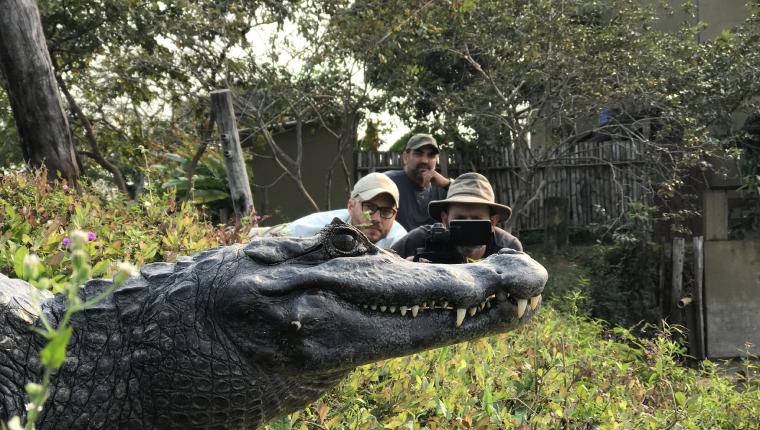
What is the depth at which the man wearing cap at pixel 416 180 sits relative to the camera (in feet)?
16.3

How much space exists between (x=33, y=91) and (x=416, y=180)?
280 cm

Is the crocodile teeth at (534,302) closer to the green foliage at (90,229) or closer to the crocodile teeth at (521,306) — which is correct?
the crocodile teeth at (521,306)

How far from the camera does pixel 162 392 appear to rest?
1634mm

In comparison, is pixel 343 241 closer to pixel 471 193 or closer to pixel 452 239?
pixel 452 239

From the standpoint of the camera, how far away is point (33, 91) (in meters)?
4.91

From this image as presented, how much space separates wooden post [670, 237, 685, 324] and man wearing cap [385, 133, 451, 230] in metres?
6.01

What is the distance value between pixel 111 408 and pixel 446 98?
887 cm

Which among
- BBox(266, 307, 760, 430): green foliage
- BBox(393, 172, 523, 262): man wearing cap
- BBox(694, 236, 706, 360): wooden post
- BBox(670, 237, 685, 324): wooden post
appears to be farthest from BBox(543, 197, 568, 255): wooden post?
BBox(393, 172, 523, 262): man wearing cap

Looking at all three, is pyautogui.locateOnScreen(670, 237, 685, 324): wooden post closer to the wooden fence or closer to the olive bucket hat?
the wooden fence

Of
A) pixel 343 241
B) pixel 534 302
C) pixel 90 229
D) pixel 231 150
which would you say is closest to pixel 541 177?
pixel 231 150

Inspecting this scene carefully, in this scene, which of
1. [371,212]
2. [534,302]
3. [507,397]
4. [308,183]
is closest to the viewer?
[534,302]

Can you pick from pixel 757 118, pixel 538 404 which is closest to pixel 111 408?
pixel 538 404

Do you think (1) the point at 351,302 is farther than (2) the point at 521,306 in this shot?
No

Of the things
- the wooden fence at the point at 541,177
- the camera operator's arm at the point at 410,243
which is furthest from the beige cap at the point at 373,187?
the wooden fence at the point at 541,177
